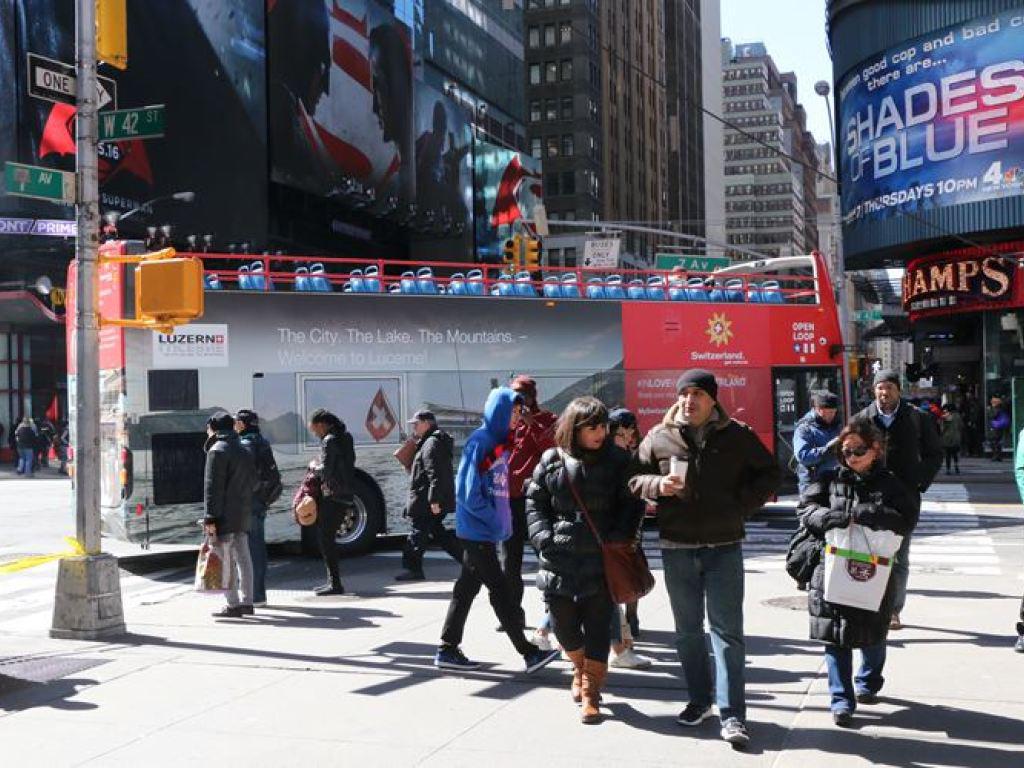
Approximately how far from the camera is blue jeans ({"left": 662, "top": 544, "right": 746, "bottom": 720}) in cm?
575

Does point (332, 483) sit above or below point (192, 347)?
below

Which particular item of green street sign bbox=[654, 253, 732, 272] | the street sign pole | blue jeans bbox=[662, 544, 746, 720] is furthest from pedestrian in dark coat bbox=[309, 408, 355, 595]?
green street sign bbox=[654, 253, 732, 272]

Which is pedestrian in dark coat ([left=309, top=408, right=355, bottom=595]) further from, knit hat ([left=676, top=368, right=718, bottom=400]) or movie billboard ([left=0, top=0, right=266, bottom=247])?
movie billboard ([left=0, top=0, right=266, bottom=247])

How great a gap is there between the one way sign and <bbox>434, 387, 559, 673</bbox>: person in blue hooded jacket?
4.19 meters

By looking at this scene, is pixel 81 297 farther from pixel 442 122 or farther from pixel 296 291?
pixel 442 122

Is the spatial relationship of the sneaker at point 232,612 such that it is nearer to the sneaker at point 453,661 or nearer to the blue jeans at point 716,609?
the sneaker at point 453,661

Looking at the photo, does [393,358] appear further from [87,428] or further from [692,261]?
[692,261]

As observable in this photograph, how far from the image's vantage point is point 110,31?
8930 mm

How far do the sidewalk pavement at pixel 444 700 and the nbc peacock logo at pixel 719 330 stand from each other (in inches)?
269

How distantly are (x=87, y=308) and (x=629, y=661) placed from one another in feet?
16.4

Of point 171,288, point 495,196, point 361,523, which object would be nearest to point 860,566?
point 171,288

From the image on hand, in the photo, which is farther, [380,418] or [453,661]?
[380,418]

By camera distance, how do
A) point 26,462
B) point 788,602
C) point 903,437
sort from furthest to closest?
point 26,462 < point 788,602 < point 903,437

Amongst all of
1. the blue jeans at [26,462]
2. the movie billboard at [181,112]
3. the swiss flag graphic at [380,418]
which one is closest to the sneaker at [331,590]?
the swiss flag graphic at [380,418]
